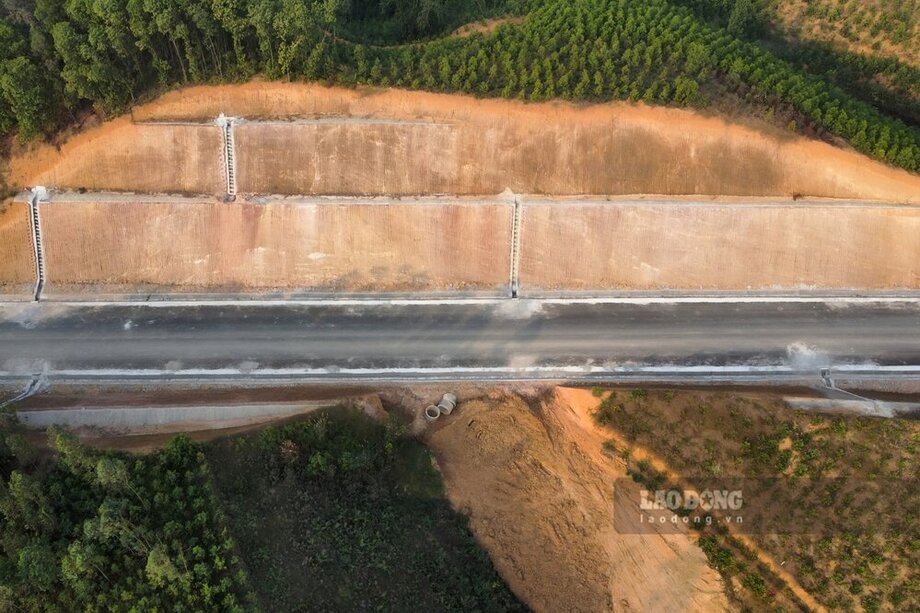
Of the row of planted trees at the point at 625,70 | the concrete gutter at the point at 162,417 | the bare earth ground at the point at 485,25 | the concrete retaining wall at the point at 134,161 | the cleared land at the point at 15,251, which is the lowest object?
the concrete gutter at the point at 162,417

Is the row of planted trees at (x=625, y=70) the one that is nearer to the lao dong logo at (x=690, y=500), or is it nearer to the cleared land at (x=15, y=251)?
the cleared land at (x=15, y=251)

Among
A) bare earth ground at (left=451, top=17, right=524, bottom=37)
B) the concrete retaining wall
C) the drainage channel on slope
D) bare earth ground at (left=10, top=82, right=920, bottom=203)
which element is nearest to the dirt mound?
the drainage channel on slope

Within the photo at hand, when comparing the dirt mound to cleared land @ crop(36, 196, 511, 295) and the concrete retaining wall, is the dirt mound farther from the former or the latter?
the concrete retaining wall

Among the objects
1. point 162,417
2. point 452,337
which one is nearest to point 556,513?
point 452,337

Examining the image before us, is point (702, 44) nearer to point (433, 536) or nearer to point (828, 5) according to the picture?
point (828, 5)

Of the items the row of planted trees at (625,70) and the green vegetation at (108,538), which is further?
the row of planted trees at (625,70)

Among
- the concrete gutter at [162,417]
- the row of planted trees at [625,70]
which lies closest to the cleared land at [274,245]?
the row of planted trees at [625,70]

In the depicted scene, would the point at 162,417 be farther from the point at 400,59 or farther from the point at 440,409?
the point at 400,59
